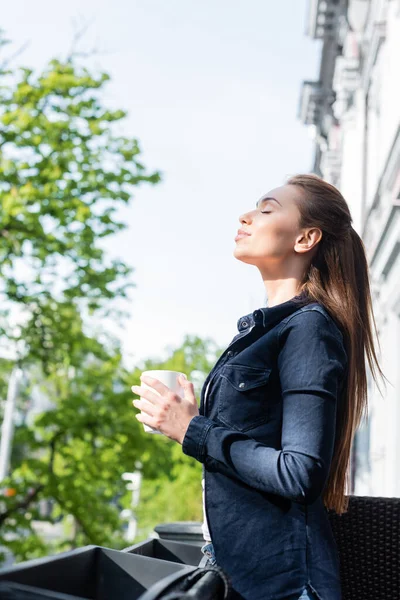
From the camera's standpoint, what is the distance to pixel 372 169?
12.0 metres

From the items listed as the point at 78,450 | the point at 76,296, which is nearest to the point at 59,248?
the point at 76,296

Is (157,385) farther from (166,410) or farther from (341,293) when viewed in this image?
(341,293)

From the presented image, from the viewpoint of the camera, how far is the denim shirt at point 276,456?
175 cm

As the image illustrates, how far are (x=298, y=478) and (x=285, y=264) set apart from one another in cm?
63

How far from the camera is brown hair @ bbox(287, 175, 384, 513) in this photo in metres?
2.04

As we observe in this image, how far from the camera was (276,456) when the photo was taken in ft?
5.74

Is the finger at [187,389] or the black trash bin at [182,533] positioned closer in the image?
the finger at [187,389]

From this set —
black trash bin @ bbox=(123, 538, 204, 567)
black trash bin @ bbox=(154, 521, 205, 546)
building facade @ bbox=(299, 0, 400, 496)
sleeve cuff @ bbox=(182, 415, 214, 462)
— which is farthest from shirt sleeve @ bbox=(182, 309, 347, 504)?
building facade @ bbox=(299, 0, 400, 496)

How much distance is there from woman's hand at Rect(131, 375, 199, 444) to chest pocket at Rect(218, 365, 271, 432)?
0.26ft

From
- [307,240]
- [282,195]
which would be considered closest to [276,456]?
[307,240]

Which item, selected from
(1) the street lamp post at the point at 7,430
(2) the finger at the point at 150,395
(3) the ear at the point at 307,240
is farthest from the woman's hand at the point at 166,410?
(1) the street lamp post at the point at 7,430

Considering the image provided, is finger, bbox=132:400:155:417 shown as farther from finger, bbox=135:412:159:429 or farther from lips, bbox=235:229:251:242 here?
lips, bbox=235:229:251:242

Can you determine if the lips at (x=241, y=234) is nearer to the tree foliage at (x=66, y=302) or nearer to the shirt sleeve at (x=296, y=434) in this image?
the shirt sleeve at (x=296, y=434)

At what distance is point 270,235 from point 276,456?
625 millimetres
